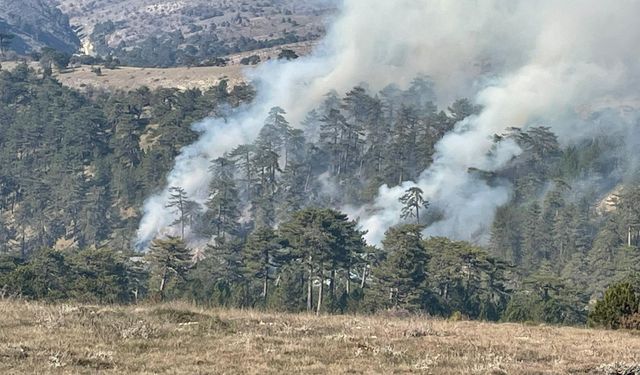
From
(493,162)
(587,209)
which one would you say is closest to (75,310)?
(587,209)

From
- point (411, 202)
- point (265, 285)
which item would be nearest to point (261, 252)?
Result: point (265, 285)

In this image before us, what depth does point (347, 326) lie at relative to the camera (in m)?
18.9

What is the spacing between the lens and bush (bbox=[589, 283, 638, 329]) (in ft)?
79.7

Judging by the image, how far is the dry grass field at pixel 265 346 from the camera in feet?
41.5

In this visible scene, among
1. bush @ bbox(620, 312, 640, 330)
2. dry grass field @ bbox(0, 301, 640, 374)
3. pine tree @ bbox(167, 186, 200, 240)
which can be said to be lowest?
dry grass field @ bbox(0, 301, 640, 374)

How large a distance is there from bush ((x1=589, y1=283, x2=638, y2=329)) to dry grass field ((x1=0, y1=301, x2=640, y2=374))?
3968 mm

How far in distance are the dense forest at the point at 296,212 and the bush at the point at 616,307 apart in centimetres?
2746

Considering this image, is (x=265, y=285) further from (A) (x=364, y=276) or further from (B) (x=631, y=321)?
(B) (x=631, y=321)

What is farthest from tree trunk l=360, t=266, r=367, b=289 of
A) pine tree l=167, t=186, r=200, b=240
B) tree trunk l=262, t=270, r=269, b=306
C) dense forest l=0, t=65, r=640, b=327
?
pine tree l=167, t=186, r=200, b=240

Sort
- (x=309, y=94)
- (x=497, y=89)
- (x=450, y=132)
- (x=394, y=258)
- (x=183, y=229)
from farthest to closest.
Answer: (x=309, y=94), (x=497, y=89), (x=450, y=132), (x=183, y=229), (x=394, y=258)

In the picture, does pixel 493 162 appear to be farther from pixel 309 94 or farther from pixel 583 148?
pixel 309 94

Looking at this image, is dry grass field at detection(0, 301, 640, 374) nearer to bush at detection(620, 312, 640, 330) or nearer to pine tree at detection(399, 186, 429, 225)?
bush at detection(620, 312, 640, 330)

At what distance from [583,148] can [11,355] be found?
106 m

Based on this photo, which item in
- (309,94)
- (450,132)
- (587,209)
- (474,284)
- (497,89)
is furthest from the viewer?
(309,94)
